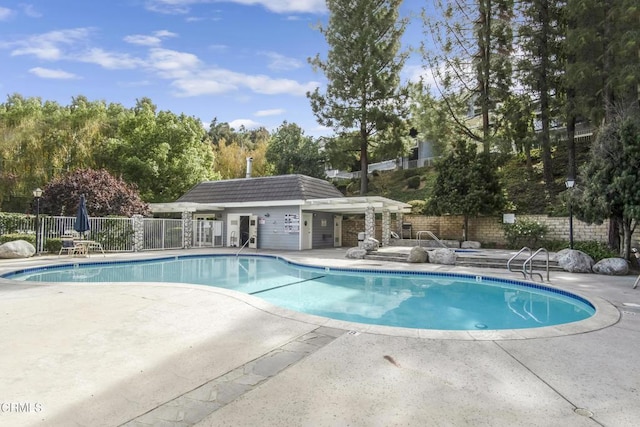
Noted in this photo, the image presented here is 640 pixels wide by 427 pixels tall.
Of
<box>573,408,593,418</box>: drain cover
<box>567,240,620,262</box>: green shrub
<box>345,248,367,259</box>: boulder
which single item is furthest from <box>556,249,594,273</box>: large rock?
<box>573,408,593,418</box>: drain cover

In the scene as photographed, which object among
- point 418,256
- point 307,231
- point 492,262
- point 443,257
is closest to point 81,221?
point 307,231

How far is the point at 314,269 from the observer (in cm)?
1205

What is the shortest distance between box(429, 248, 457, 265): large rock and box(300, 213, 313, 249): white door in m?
6.89

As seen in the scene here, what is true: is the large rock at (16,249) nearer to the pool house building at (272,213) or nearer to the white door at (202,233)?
the pool house building at (272,213)

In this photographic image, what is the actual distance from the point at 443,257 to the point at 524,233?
6027mm

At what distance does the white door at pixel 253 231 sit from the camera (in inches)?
749

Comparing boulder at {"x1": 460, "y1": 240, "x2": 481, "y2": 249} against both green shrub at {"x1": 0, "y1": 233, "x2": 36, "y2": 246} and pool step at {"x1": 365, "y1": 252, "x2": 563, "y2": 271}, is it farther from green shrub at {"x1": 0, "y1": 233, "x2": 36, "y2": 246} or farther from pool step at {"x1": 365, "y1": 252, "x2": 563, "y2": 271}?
green shrub at {"x1": 0, "y1": 233, "x2": 36, "y2": 246}

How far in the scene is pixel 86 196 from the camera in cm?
1694

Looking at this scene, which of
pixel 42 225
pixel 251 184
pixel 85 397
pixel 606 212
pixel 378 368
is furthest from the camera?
pixel 251 184

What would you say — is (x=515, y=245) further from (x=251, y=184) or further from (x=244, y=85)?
(x=244, y=85)

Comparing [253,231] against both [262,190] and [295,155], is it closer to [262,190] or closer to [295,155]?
[262,190]

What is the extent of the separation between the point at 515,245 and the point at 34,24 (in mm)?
20022

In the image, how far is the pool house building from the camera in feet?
58.7

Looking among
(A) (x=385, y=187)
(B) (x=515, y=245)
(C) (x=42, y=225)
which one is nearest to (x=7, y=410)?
(C) (x=42, y=225)
